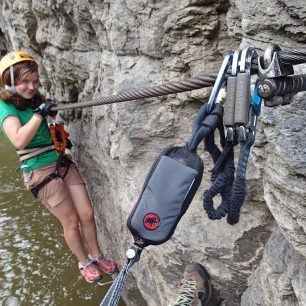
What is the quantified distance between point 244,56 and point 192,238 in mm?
1631

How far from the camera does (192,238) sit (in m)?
2.47

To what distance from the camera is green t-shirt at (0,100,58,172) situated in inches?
118

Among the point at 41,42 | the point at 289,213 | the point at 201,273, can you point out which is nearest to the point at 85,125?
the point at 41,42

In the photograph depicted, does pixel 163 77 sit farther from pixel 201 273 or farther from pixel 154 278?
pixel 154 278

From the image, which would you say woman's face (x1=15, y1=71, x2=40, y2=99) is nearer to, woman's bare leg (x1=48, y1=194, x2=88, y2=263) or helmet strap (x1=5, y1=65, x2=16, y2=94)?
helmet strap (x1=5, y1=65, x2=16, y2=94)

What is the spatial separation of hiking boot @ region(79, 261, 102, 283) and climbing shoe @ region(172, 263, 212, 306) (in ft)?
4.11

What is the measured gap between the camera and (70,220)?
10.9ft

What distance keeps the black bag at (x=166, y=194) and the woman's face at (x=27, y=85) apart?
7.51 feet

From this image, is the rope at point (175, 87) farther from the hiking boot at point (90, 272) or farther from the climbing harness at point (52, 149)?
the hiking boot at point (90, 272)

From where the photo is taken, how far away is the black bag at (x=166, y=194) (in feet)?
3.70

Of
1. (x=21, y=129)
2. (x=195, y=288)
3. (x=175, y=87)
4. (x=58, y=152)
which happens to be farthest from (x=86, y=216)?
(x=175, y=87)

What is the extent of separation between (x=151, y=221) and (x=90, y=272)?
2545 millimetres

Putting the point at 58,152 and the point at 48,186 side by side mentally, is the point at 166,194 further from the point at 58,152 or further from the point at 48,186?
the point at 58,152

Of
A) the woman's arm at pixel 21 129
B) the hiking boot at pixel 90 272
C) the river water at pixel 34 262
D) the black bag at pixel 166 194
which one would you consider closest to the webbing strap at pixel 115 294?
the black bag at pixel 166 194
